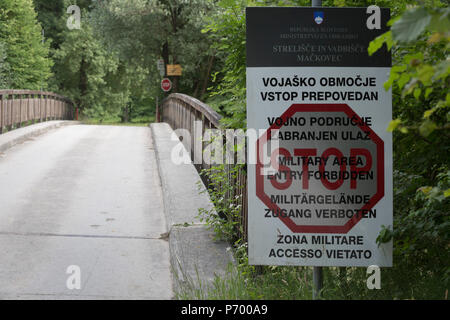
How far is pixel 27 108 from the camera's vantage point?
64.8 ft

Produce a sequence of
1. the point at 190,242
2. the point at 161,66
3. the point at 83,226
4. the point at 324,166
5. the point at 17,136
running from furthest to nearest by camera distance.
→ the point at 161,66
the point at 17,136
the point at 83,226
the point at 190,242
the point at 324,166

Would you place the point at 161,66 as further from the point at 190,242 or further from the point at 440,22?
the point at 440,22

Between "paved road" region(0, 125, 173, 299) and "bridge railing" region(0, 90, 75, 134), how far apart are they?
3.57 m

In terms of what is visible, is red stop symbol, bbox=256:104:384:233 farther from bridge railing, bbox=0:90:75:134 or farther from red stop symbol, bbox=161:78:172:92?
red stop symbol, bbox=161:78:172:92

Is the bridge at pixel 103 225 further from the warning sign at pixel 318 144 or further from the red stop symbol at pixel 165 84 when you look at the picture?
the red stop symbol at pixel 165 84

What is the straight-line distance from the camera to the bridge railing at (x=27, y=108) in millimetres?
16016

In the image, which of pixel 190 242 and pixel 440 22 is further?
pixel 190 242

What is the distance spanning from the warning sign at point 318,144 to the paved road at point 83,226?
5.33ft

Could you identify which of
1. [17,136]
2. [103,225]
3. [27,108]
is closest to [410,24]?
[103,225]

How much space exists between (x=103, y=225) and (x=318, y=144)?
3994 millimetres

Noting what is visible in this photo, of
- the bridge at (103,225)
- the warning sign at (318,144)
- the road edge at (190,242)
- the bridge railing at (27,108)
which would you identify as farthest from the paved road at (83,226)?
the bridge railing at (27,108)

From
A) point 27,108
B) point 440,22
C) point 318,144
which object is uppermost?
point 27,108
